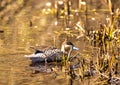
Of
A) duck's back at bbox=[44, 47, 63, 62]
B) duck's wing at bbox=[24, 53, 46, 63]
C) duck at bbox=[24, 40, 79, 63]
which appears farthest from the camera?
duck's back at bbox=[44, 47, 63, 62]

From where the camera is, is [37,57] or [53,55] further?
[53,55]

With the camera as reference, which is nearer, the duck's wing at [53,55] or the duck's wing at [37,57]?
the duck's wing at [37,57]

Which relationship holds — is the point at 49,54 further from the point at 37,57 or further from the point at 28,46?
the point at 28,46

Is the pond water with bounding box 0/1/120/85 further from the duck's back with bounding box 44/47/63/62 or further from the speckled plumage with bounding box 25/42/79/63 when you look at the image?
the duck's back with bounding box 44/47/63/62

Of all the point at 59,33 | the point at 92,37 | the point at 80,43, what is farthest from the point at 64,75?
the point at 59,33

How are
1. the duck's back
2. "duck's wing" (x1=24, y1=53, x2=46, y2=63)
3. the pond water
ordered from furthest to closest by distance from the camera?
the duck's back
"duck's wing" (x1=24, y1=53, x2=46, y2=63)
the pond water

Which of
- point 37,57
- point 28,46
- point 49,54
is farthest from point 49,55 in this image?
point 28,46

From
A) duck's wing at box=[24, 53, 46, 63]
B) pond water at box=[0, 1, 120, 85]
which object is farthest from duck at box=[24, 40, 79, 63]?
pond water at box=[0, 1, 120, 85]

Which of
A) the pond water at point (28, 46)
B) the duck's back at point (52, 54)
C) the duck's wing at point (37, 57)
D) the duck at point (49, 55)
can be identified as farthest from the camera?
the duck's back at point (52, 54)

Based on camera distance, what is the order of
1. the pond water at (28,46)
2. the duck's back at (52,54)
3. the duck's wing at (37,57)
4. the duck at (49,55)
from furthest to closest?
the duck's back at (52,54) < the duck at (49,55) < the duck's wing at (37,57) < the pond water at (28,46)

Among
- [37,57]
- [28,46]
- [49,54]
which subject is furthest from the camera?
[28,46]

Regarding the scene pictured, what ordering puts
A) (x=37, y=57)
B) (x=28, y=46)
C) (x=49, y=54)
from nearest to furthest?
(x=37, y=57) < (x=49, y=54) < (x=28, y=46)

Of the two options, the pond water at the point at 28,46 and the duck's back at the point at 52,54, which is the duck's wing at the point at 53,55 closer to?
the duck's back at the point at 52,54

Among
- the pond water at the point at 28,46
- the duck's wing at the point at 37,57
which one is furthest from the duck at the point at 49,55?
the pond water at the point at 28,46
